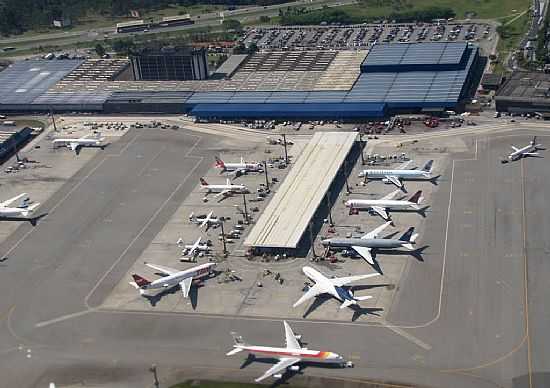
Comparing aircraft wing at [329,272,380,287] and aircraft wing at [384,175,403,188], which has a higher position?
aircraft wing at [329,272,380,287]

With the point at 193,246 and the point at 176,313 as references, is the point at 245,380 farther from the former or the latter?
the point at 193,246

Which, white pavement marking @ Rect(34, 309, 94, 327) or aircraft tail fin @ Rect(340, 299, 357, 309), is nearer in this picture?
aircraft tail fin @ Rect(340, 299, 357, 309)

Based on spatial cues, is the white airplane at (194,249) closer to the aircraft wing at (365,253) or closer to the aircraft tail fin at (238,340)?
the aircraft wing at (365,253)

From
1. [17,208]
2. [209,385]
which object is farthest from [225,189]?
[209,385]

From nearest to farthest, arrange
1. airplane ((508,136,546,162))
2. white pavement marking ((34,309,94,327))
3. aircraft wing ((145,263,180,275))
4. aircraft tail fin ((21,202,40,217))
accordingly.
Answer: white pavement marking ((34,309,94,327)) < aircraft wing ((145,263,180,275)) < aircraft tail fin ((21,202,40,217)) < airplane ((508,136,546,162))

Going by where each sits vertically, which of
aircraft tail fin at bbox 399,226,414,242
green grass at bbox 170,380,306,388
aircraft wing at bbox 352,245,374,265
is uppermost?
aircraft tail fin at bbox 399,226,414,242

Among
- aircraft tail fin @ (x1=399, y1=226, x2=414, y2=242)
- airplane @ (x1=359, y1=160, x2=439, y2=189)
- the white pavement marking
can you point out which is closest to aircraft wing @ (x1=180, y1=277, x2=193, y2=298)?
the white pavement marking

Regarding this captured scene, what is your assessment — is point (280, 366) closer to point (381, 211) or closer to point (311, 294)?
point (311, 294)

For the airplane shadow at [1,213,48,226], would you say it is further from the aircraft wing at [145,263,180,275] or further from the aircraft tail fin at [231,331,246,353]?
the aircraft tail fin at [231,331,246,353]
